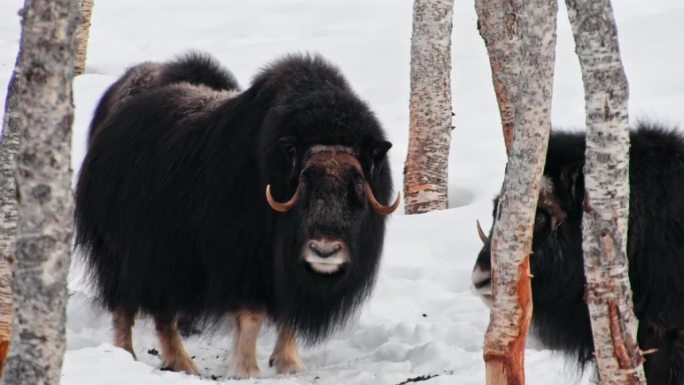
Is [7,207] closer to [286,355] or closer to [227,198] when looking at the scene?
[227,198]

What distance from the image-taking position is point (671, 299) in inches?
140

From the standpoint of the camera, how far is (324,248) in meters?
4.38

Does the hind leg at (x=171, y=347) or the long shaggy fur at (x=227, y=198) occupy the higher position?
the long shaggy fur at (x=227, y=198)

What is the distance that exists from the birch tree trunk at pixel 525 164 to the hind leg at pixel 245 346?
5.49 ft

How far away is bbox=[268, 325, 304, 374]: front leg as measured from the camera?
198 inches

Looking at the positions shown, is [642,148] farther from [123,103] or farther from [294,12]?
[294,12]

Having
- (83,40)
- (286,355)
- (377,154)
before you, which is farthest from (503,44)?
(83,40)

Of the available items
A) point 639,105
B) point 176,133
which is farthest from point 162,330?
point 639,105

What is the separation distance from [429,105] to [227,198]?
248cm

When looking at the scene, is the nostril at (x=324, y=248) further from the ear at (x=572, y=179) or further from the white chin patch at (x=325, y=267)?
the ear at (x=572, y=179)

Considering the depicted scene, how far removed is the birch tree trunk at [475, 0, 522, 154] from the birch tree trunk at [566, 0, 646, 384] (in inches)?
93.3

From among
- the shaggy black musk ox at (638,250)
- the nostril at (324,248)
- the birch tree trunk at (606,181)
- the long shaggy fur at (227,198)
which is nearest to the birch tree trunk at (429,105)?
the long shaggy fur at (227,198)

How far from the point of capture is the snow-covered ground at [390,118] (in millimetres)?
4789

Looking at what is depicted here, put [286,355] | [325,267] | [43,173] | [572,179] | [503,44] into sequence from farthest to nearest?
[503,44]
[286,355]
[325,267]
[572,179]
[43,173]
